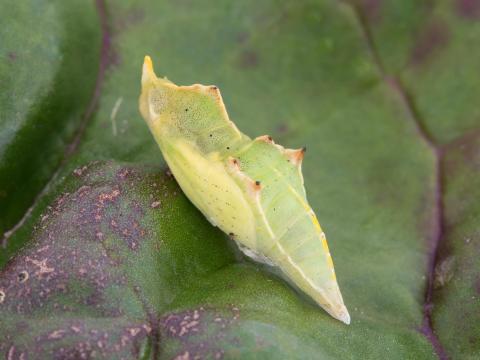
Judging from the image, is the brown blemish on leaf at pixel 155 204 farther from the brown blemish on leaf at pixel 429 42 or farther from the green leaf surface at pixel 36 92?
the brown blemish on leaf at pixel 429 42

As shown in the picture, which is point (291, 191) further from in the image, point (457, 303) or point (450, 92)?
point (450, 92)

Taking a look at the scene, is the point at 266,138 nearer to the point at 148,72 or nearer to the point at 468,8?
the point at 148,72

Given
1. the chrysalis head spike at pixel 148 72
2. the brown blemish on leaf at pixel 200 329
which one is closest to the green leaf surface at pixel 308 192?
the brown blemish on leaf at pixel 200 329

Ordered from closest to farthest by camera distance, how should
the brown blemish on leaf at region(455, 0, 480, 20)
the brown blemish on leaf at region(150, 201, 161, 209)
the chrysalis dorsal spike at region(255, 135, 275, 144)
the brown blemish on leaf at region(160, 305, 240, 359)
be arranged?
the brown blemish on leaf at region(160, 305, 240, 359) → the brown blemish on leaf at region(150, 201, 161, 209) → the chrysalis dorsal spike at region(255, 135, 275, 144) → the brown blemish on leaf at region(455, 0, 480, 20)

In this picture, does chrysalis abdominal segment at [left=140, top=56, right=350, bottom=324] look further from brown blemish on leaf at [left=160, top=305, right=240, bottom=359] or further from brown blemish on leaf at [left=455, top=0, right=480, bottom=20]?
brown blemish on leaf at [left=455, top=0, right=480, bottom=20]

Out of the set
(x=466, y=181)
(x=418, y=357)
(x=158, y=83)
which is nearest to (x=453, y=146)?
(x=466, y=181)

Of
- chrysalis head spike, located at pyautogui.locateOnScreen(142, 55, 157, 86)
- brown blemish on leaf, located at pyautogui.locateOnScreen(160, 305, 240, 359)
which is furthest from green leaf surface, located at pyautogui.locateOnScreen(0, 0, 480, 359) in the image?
chrysalis head spike, located at pyautogui.locateOnScreen(142, 55, 157, 86)
